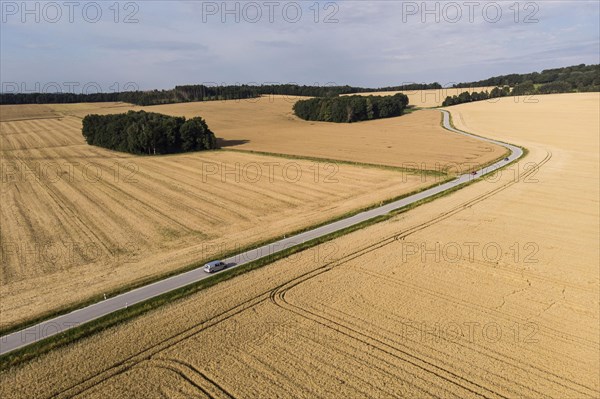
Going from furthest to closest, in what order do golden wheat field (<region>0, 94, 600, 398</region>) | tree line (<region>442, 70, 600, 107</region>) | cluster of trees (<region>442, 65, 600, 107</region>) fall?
tree line (<region>442, 70, 600, 107</region>)
cluster of trees (<region>442, 65, 600, 107</region>)
golden wheat field (<region>0, 94, 600, 398</region>)

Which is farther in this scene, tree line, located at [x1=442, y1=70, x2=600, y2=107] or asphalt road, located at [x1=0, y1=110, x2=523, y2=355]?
tree line, located at [x1=442, y1=70, x2=600, y2=107]

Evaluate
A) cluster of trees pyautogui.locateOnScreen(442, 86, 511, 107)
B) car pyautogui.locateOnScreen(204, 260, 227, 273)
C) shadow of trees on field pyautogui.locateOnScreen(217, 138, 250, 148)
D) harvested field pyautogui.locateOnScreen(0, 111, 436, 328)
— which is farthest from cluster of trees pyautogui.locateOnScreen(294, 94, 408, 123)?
car pyautogui.locateOnScreen(204, 260, 227, 273)

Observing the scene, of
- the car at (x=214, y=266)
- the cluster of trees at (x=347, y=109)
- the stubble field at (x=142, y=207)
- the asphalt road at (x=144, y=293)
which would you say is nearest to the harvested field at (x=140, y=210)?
the stubble field at (x=142, y=207)

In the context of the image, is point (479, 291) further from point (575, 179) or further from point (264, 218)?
point (575, 179)

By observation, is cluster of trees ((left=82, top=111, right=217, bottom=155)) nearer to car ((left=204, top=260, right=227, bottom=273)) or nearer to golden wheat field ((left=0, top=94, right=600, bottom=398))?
golden wheat field ((left=0, top=94, right=600, bottom=398))

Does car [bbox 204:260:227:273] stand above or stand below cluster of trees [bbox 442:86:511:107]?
below

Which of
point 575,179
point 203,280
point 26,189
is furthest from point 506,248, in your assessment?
point 26,189
